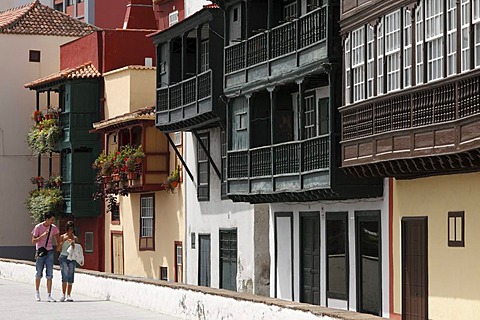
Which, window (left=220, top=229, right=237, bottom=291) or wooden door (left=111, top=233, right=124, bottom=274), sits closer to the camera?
window (left=220, top=229, right=237, bottom=291)

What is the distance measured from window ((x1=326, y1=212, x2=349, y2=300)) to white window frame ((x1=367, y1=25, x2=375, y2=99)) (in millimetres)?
4866

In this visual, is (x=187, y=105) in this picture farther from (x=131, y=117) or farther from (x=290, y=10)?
(x=290, y=10)

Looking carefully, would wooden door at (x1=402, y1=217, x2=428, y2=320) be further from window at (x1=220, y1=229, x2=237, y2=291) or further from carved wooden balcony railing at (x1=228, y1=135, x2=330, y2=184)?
window at (x1=220, y1=229, x2=237, y2=291)

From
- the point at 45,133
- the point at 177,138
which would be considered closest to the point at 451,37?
the point at 177,138

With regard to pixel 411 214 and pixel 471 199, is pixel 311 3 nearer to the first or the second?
pixel 411 214

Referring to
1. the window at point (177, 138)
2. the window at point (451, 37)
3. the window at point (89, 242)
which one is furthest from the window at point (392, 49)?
the window at point (89, 242)

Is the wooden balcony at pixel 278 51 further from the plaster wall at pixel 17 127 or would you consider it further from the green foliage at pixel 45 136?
the plaster wall at pixel 17 127

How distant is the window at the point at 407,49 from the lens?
24906mm

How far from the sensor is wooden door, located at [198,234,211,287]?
139 ft

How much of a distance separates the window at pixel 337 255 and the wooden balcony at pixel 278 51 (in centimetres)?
352

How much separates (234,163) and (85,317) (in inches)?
418

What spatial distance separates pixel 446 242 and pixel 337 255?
6.34 m

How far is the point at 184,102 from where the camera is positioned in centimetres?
4066

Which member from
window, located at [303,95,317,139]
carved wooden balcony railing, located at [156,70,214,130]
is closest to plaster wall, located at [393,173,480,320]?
window, located at [303,95,317,139]
